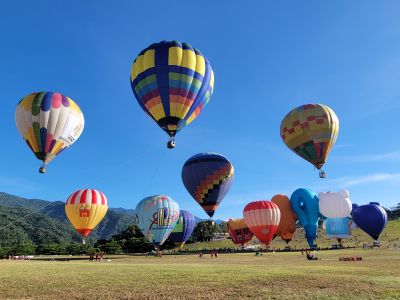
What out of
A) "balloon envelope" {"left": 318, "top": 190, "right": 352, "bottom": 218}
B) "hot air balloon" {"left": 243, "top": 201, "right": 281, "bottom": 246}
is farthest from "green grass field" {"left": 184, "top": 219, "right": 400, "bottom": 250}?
"hot air balloon" {"left": 243, "top": 201, "right": 281, "bottom": 246}

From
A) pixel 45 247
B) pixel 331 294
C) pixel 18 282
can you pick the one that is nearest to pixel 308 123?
pixel 331 294

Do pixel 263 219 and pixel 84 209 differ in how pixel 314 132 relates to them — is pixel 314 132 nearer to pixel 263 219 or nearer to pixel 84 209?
pixel 263 219

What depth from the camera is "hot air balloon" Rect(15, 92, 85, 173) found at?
35.4m

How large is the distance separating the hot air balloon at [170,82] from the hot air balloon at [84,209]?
22.1m

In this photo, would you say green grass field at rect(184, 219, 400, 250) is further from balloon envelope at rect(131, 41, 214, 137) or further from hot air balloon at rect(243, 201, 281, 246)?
balloon envelope at rect(131, 41, 214, 137)

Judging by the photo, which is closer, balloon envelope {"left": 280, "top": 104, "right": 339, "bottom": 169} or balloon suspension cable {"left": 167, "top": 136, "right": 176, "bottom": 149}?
balloon suspension cable {"left": 167, "top": 136, "right": 176, "bottom": 149}

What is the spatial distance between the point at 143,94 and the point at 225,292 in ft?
82.8

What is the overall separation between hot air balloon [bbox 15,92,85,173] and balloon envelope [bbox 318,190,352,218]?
52.2 m

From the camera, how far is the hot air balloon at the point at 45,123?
35375 mm

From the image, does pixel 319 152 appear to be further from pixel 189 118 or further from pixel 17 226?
pixel 17 226

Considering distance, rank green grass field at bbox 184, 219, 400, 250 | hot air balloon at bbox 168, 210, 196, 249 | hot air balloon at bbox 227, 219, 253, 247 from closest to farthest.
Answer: hot air balloon at bbox 168, 210, 196, 249
hot air balloon at bbox 227, 219, 253, 247
green grass field at bbox 184, 219, 400, 250

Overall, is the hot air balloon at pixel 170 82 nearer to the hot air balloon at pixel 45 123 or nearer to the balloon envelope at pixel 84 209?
the hot air balloon at pixel 45 123

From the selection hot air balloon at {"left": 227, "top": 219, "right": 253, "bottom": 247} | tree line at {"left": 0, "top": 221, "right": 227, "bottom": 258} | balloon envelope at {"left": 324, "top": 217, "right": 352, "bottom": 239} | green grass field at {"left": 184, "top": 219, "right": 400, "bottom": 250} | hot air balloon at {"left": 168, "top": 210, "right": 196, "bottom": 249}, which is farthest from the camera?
green grass field at {"left": 184, "top": 219, "right": 400, "bottom": 250}

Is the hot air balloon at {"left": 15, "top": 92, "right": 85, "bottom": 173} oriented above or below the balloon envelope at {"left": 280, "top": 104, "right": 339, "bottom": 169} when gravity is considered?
below
